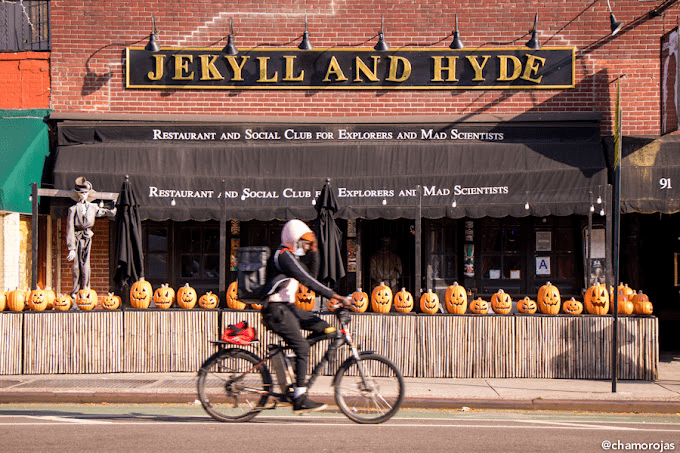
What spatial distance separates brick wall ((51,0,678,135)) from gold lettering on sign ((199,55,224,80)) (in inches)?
10.6

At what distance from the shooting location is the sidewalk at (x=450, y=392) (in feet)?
27.3

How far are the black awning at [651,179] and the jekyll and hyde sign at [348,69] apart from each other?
6.24 ft

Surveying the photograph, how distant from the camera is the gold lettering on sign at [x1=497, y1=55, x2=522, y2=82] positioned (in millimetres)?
13492

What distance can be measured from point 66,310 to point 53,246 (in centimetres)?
383

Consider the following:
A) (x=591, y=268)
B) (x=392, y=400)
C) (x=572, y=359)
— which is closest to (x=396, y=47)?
(x=591, y=268)

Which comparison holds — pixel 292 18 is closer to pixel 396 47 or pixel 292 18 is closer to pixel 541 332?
pixel 396 47

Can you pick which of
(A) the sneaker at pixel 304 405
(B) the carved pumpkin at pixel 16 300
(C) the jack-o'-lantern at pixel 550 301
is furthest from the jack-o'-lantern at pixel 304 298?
(B) the carved pumpkin at pixel 16 300

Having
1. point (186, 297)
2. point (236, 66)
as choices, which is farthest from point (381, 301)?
point (236, 66)

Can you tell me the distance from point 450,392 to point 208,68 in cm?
773

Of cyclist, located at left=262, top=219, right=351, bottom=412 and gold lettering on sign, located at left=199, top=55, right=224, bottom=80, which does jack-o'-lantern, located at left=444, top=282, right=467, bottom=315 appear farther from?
gold lettering on sign, located at left=199, top=55, right=224, bottom=80

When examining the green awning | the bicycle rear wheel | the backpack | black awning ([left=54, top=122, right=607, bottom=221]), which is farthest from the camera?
black awning ([left=54, top=122, right=607, bottom=221])

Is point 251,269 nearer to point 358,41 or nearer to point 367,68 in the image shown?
point 367,68

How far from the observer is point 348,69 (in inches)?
535

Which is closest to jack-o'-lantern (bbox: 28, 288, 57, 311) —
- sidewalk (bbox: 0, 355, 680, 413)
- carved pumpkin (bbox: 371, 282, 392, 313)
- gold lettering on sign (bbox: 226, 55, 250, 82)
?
sidewalk (bbox: 0, 355, 680, 413)
